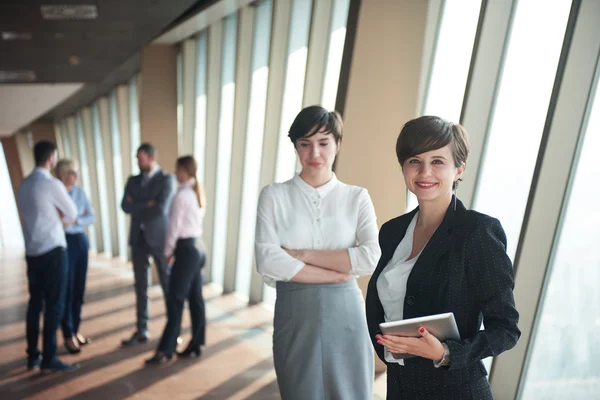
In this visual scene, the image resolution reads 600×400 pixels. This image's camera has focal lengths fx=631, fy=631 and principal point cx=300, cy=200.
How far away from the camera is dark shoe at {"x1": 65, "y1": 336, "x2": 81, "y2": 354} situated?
611cm

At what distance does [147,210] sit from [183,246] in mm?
921

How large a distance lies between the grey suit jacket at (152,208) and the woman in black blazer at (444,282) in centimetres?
447

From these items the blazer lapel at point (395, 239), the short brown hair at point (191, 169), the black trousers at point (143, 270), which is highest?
the blazer lapel at point (395, 239)

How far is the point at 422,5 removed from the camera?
490cm

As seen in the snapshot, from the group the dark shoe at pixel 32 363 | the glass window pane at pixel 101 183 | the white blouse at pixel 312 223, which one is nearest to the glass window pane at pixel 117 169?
the glass window pane at pixel 101 183

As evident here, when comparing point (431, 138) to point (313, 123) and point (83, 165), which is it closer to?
point (313, 123)

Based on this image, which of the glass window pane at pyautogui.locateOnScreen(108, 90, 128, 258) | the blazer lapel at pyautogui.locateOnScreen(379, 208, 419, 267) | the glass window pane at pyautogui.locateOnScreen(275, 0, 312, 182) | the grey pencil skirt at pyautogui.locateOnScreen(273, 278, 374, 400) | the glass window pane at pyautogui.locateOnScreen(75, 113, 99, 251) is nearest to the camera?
the blazer lapel at pyautogui.locateOnScreen(379, 208, 419, 267)

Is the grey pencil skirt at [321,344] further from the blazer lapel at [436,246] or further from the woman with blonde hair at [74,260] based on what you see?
the woman with blonde hair at [74,260]

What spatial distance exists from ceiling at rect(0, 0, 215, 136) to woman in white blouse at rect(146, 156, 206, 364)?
10.9 feet

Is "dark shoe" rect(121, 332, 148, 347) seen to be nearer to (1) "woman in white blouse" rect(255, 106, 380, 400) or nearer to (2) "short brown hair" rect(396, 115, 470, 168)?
(1) "woman in white blouse" rect(255, 106, 380, 400)

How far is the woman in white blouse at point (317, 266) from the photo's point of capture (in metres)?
2.59

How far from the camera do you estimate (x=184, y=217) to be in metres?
5.43

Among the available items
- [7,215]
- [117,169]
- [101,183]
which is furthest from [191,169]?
[7,215]

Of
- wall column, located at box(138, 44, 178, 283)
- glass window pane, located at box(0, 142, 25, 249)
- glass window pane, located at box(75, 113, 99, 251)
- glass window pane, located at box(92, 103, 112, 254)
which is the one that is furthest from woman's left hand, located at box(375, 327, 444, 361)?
glass window pane, located at box(0, 142, 25, 249)
